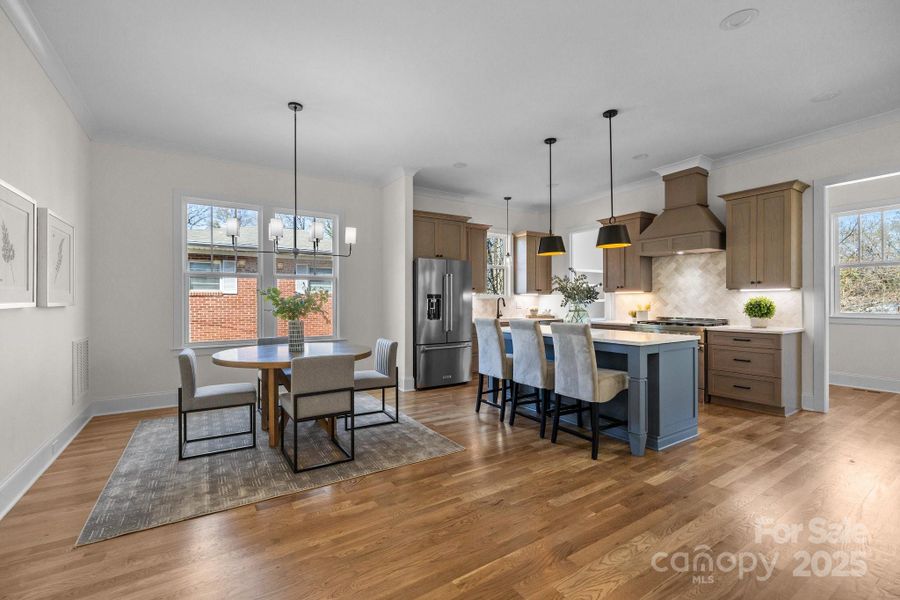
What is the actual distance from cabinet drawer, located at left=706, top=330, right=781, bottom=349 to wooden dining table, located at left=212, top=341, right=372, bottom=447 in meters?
3.82

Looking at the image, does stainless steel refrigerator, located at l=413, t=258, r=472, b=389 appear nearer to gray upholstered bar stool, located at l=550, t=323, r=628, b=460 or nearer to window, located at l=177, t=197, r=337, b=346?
window, located at l=177, t=197, r=337, b=346

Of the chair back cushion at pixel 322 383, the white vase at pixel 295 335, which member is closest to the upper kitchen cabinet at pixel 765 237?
the chair back cushion at pixel 322 383

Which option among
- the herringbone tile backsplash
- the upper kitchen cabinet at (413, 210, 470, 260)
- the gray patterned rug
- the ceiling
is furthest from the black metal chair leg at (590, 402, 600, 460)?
the upper kitchen cabinet at (413, 210, 470, 260)

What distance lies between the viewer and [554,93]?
3.49 meters

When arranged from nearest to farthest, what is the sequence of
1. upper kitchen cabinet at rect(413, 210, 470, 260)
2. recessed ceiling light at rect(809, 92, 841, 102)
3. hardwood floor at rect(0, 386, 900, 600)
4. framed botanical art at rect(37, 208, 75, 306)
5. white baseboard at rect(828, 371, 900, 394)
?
hardwood floor at rect(0, 386, 900, 600) → framed botanical art at rect(37, 208, 75, 306) → recessed ceiling light at rect(809, 92, 841, 102) → white baseboard at rect(828, 371, 900, 394) → upper kitchen cabinet at rect(413, 210, 470, 260)

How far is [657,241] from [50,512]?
19.9ft

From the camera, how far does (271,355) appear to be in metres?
3.40

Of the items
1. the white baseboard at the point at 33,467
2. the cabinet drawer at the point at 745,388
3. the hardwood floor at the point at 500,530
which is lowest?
the hardwood floor at the point at 500,530

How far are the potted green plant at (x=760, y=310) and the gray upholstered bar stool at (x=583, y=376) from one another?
7.88 ft

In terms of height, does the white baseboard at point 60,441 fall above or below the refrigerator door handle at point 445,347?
below

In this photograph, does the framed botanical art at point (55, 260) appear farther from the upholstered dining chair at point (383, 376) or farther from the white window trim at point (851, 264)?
the white window trim at point (851, 264)

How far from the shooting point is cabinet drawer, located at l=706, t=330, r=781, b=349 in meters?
4.32

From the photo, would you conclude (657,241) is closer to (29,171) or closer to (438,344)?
(438,344)

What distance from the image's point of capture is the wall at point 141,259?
4.32 metres
